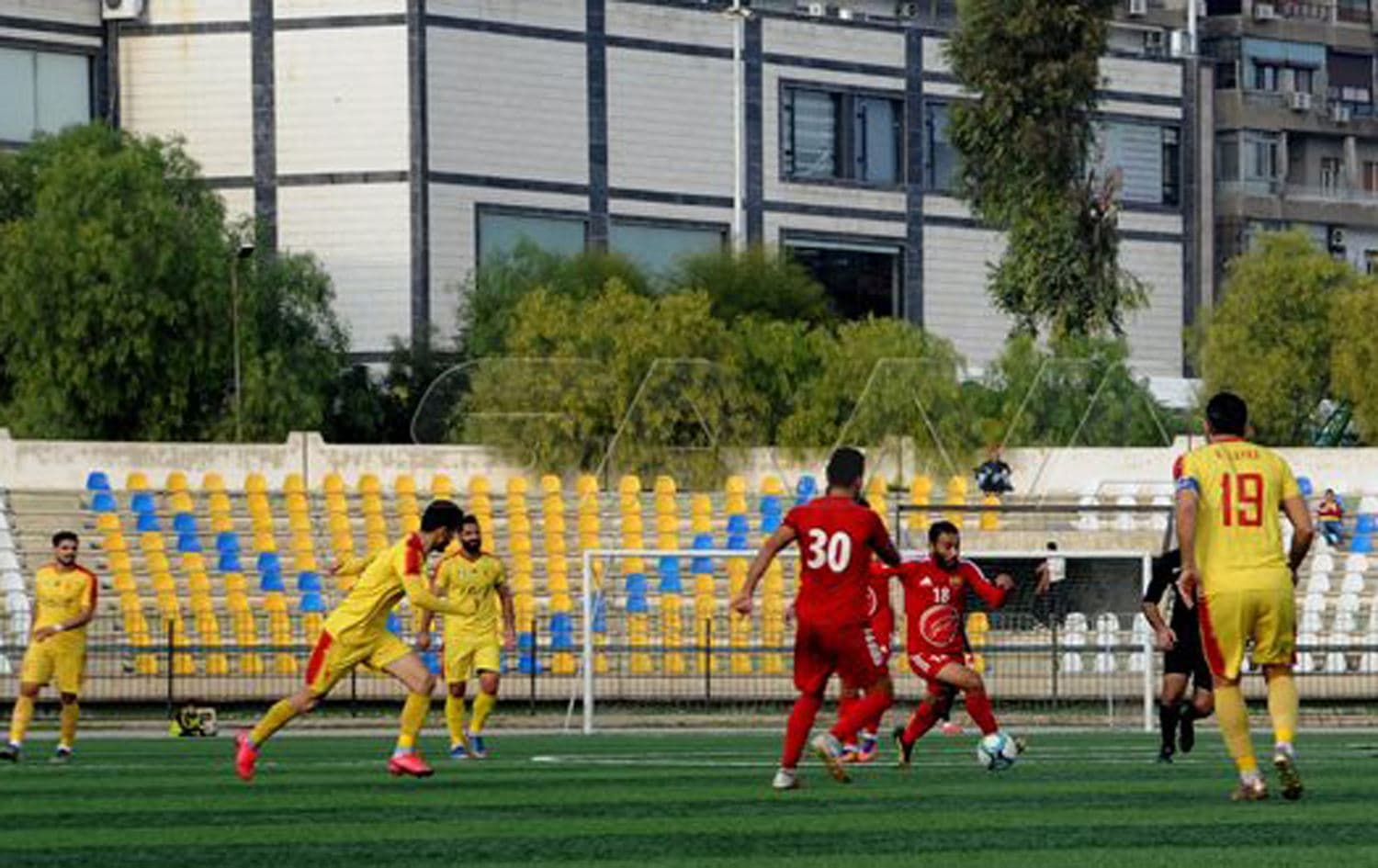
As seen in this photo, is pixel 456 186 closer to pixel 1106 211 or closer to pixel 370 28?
pixel 370 28

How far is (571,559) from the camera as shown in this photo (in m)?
47.8

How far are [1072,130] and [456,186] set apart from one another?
12.7 metres

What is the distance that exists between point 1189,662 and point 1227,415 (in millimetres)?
7786

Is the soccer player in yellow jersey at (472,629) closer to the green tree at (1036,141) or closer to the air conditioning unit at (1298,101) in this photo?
the green tree at (1036,141)

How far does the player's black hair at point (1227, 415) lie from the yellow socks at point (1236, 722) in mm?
1305

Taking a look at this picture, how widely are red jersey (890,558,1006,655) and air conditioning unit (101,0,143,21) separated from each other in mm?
48632

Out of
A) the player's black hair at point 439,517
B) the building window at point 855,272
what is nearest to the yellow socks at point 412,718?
the player's black hair at point 439,517

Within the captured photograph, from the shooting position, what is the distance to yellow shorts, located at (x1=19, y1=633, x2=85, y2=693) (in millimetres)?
27141

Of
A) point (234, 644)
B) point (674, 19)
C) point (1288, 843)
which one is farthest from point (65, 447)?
point (1288, 843)

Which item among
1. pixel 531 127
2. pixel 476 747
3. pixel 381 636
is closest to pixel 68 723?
Result: pixel 476 747

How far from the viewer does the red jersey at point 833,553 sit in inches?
783

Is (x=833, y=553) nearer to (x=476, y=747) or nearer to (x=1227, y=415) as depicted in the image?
(x=1227, y=415)

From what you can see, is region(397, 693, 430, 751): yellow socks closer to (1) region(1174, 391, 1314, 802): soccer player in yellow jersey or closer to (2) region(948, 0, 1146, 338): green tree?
(1) region(1174, 391, 1314, 802): soccer player in yellow jersey

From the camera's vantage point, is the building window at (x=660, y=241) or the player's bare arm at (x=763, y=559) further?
the building window at (x=660, y=241)
